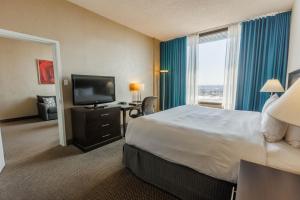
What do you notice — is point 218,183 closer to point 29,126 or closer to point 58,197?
point 58,197

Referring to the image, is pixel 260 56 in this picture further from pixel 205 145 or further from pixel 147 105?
pixel 205 145

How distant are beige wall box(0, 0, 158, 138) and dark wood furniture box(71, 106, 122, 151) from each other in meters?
0.29

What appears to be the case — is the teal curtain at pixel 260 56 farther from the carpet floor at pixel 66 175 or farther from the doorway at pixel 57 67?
the doorway at pixel 57 67

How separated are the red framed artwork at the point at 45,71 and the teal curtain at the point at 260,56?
6253 millimetres

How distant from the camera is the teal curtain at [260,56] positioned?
304cm

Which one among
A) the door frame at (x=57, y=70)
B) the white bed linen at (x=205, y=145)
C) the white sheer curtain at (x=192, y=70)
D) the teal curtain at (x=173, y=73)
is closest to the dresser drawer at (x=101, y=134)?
the door frame at (x=57, y=70)

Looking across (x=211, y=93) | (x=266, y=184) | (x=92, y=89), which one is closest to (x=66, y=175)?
(x=92, y=89)

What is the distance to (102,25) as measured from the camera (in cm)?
340

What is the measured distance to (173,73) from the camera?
4.92m

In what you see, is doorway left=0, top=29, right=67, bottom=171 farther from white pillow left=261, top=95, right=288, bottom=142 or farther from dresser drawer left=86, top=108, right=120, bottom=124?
white pillow left=261, top=95, right=288, bottom=142

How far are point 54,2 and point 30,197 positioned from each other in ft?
10.1

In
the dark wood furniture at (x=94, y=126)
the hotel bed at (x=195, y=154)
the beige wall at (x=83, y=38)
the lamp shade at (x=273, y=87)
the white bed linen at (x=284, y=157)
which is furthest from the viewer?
the dark wood furniture at (x=94, y=126)

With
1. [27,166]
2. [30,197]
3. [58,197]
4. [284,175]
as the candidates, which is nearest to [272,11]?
[284,175]

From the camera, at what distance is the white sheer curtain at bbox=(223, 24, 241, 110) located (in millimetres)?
3635
